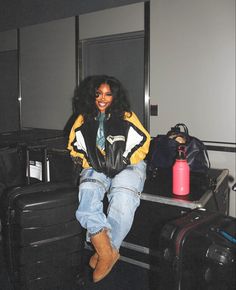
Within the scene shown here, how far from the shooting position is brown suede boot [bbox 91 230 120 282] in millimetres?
1667

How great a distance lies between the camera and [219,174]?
212 centimetres

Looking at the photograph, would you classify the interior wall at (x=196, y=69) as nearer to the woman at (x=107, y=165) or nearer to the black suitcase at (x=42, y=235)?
the woman at (x=107, y=165)

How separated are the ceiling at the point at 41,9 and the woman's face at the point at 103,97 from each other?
45.2 inches

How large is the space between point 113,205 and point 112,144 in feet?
1.16

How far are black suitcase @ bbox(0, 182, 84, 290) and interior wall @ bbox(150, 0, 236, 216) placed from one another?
48.5 inches

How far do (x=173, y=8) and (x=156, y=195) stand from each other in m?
1.59

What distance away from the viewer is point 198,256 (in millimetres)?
1258

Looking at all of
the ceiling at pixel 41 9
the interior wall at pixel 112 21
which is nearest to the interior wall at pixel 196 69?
the interior wall at pixel 112 21

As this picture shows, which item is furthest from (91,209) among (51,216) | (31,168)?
(31,168)

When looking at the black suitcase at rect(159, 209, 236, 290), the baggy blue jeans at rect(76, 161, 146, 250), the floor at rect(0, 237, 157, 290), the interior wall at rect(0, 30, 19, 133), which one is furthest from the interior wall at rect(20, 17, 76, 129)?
the black suitcase at rect(159, 209, 236, 290)

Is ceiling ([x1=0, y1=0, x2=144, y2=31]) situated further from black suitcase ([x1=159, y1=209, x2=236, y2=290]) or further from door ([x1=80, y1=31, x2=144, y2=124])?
black suitcase ([x1=159, y1=209, x2=236, y2=290])

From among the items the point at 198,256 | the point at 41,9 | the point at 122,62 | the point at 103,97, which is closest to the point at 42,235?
the point at 198,256

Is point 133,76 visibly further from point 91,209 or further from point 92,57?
point 91,209

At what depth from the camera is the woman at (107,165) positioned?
5.59ft
